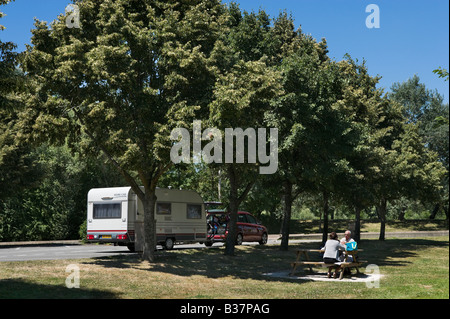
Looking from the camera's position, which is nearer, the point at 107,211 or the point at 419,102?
the point at 107,211

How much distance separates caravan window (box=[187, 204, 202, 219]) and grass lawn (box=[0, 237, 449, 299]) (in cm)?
686

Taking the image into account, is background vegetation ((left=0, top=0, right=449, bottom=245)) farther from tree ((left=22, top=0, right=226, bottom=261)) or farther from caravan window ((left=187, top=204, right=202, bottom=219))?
caravan window ((left=187, top=204, right=202, bottom=219))

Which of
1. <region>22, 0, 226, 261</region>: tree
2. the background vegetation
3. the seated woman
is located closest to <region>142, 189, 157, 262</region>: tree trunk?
the background vegetation

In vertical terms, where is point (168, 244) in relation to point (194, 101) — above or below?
below

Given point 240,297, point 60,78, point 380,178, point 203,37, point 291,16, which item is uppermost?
point 291,16

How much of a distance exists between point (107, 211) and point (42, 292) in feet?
45.1

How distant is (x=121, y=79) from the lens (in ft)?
56.7

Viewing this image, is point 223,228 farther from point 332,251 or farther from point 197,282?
point 197,282

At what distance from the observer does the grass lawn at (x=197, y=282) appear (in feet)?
41.1

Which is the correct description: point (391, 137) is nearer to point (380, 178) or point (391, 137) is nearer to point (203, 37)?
point (380, 178)

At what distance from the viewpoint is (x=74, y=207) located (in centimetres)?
4012

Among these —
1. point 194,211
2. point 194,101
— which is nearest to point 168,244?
point 194,211

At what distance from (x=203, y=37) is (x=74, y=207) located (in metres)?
25.1
